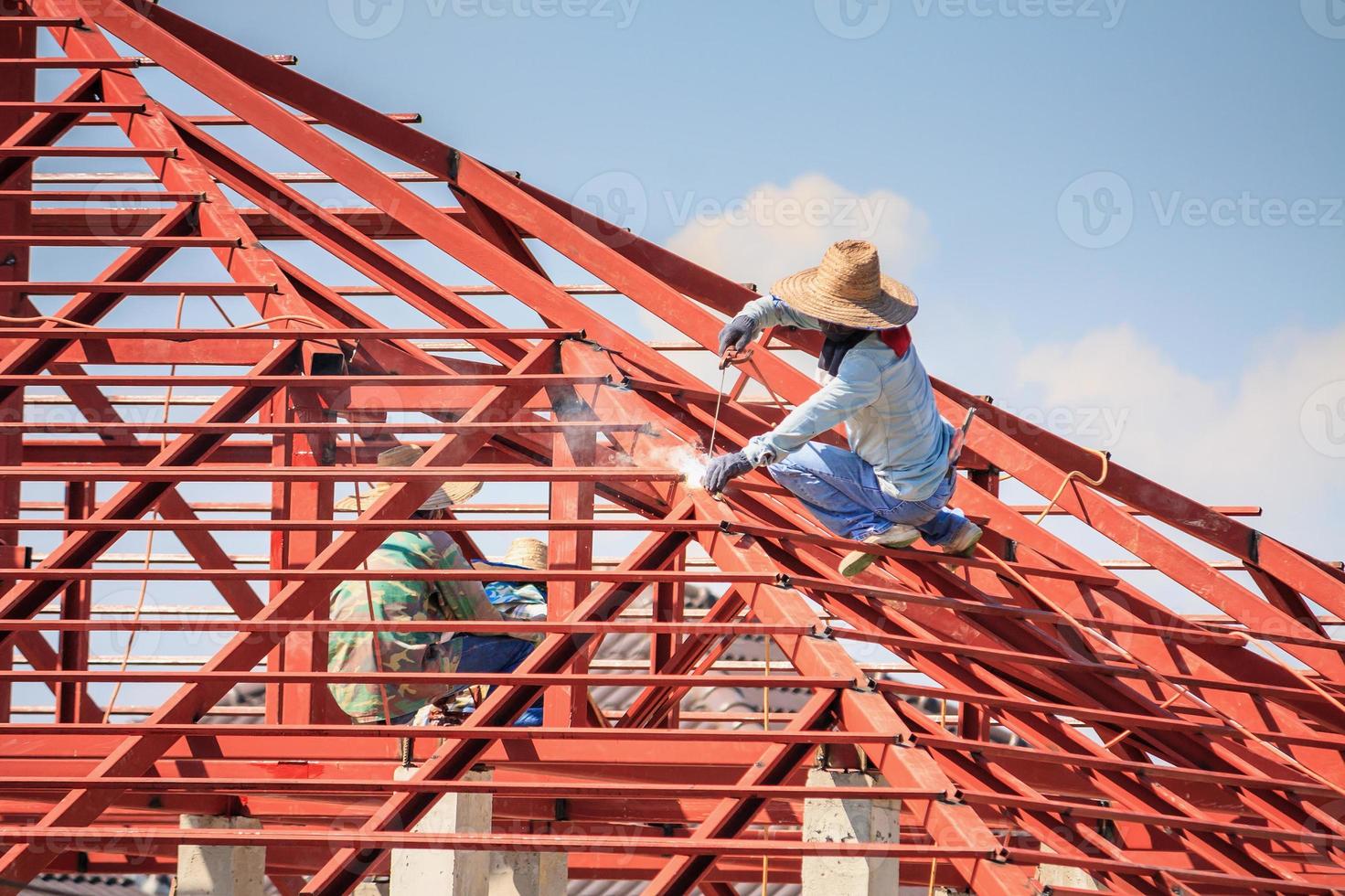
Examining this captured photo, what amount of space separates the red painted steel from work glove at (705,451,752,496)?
198 millimetres

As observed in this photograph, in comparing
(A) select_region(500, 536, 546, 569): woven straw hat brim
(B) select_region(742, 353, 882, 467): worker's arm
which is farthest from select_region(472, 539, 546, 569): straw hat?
(B) select_region(742, 353, 882, 467): worker's arm

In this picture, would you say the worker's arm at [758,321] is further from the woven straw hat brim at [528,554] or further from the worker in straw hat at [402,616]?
the woven straw hat brim at [528,554]

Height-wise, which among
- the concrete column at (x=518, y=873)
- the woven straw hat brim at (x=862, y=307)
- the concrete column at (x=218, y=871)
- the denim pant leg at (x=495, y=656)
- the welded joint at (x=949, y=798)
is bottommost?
the concrete column at (x=518, y=873)

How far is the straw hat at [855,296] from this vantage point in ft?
19.5

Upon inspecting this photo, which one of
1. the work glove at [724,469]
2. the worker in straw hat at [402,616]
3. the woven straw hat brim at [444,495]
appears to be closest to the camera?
the work glove at [724,469]

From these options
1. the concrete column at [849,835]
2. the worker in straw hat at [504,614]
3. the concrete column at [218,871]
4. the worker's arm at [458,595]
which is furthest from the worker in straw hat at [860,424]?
the concrete column at [218,871]

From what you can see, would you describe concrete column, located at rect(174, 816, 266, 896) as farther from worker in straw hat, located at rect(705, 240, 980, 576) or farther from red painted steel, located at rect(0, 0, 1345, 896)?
worker in straw hat, located at rect(705, 240, 980, 576)

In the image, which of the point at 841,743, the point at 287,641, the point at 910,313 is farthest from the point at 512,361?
the point at 841,743

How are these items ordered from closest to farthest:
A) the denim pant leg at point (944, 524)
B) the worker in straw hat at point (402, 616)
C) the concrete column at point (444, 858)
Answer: the concrete column at point (444, 858), the denim pant leg at point (944, 524), the worker in straw hat at point (402, 616)

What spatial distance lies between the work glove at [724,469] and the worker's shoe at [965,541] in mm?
1287

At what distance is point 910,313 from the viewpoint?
6059 millimetres

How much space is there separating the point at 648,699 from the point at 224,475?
305 centimetres

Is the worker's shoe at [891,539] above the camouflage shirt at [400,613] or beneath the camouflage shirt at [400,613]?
above

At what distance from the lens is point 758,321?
6.53 metres
